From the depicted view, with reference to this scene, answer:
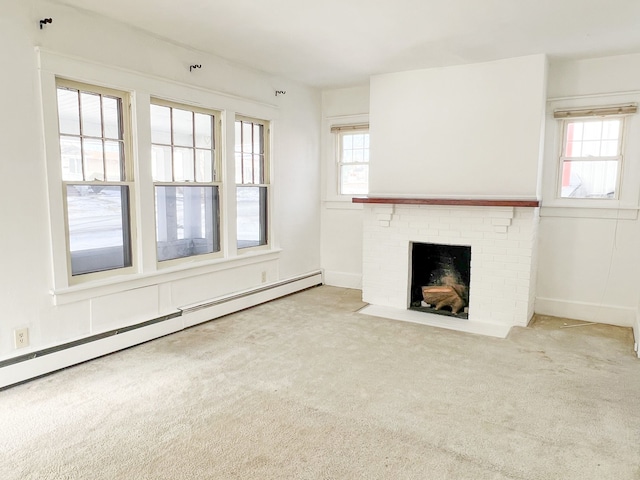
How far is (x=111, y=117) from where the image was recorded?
3.46 m

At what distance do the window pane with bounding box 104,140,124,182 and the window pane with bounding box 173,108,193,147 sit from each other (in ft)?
1.86

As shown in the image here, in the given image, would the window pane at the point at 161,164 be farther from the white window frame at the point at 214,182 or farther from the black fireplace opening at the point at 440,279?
the black fireplace opening at the point at 440,279

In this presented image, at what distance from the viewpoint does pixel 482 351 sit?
3.60 m

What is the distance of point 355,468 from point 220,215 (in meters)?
2.97

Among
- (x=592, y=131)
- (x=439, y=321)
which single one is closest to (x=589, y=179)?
(x=592, y=131)

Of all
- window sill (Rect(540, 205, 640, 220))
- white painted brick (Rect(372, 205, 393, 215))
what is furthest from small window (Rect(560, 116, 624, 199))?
white painted brick (Rect(372, 205, 393, 215))

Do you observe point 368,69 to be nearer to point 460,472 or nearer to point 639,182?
point 639,182

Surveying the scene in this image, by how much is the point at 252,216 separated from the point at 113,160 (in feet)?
5.80

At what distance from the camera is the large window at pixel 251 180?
471 cm

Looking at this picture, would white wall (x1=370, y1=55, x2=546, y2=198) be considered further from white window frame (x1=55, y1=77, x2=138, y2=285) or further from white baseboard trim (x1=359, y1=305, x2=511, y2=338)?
white window frame (x1=55, y1=77, x2=138, y2=285)

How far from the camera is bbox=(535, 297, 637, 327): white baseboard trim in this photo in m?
4.28

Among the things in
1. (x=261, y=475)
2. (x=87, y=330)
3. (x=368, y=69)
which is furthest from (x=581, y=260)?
(x=87, y=330)

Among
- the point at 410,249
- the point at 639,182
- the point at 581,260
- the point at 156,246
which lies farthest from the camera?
the point at 410,249

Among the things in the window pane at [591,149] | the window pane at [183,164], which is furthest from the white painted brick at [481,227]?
the window pane at [183,164]
